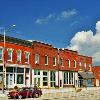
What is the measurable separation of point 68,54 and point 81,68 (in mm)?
8364

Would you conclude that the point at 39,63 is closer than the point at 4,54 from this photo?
No

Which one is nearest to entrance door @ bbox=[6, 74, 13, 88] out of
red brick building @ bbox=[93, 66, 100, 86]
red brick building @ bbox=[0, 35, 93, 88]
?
red brick building @ bbox=[0, 35, 93, 88]

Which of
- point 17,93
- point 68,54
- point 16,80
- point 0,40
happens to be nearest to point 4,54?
point 0,40

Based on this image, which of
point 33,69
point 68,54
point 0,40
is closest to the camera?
point 0,40

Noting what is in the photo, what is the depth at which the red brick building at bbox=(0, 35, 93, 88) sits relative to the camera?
204 ft

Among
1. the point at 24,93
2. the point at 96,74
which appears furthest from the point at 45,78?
the point at 96,74

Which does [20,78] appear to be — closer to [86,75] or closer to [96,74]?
[86,75]

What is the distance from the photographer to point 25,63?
66188 millimetres

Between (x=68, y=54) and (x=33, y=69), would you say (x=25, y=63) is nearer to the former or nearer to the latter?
(x=33, y=69)

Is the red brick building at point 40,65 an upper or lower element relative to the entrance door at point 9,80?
upper

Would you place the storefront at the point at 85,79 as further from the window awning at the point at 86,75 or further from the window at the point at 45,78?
the window at the point at 45,78

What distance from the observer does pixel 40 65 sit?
233ft

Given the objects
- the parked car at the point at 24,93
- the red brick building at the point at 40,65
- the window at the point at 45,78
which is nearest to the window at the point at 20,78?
the red brick building at the point at 40,65

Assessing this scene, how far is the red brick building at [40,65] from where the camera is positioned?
204 feet
